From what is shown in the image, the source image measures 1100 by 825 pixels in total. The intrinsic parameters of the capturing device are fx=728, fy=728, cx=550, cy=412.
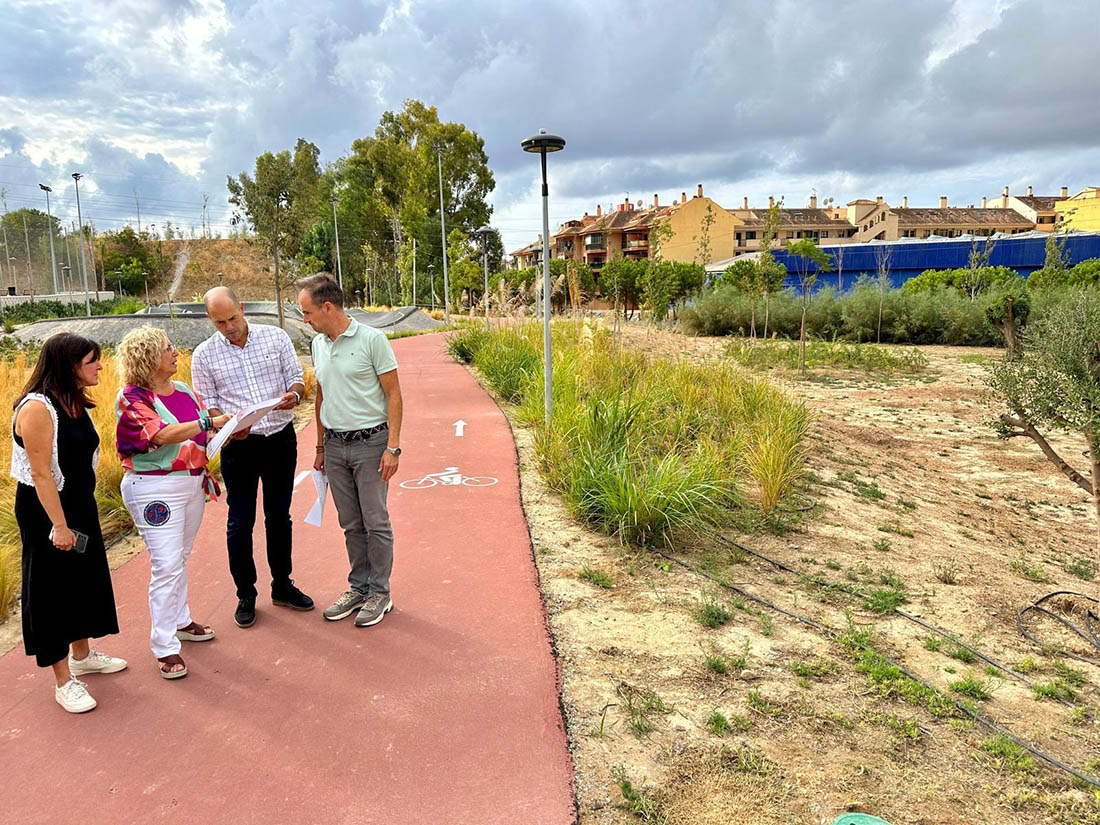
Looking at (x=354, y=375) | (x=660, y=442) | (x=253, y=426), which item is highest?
(x=354, y=375)

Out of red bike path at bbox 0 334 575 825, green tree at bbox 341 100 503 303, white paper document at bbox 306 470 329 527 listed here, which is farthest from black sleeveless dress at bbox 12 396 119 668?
green tree at bbox 341 100 503 303

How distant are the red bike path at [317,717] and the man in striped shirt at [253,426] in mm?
479

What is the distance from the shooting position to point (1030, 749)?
297cm

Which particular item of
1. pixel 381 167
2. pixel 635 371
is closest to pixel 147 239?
pixel 381 167

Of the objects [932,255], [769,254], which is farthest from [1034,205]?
[769,254]

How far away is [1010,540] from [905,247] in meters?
36.9

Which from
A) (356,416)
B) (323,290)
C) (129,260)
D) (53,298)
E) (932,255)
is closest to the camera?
(323,290)

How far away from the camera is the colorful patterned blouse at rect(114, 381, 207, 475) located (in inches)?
130

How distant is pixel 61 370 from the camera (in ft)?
10.2

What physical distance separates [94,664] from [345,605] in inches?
48.0

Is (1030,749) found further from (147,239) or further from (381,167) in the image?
(147,239)

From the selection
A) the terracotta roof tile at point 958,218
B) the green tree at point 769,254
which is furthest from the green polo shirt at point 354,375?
the terracotta roof tile at point 958,218

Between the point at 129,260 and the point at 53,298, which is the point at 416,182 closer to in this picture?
the point at 53,298

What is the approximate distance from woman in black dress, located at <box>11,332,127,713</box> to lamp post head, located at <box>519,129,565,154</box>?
582 cm
